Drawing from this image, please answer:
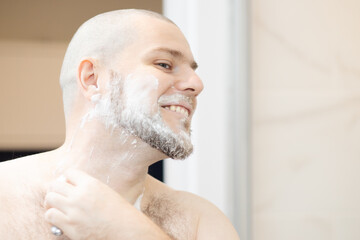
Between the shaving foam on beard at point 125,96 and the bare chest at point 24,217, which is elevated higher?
the shaving foam on beard at point 125,96

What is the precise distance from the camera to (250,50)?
1.20 metres

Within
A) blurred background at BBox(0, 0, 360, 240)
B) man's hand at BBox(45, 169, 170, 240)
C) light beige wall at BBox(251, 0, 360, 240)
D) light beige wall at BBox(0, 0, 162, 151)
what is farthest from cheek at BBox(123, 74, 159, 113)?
light beige wall at BBox(251, 0, 360, 240)

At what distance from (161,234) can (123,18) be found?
33 centimetres

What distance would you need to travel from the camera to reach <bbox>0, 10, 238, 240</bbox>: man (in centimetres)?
69

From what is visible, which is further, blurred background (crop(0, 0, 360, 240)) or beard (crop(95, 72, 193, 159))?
blurred background (crop(0, 0, 360, 240))

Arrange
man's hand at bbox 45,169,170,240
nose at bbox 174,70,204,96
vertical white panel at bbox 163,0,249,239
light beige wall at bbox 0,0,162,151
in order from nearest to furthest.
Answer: man's hand at bbox 45,169,170,240 < nose at bbox 174,70,204,96 < light beige wall at bbox 0,0,162,151 < vertical white panel at bbox 163,0,249,239

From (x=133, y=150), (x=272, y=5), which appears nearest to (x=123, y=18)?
(x=133, y=150)

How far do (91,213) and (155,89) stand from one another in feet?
0.65

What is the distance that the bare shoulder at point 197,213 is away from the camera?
2.53 ft

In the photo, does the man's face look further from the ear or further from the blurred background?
the blurred background

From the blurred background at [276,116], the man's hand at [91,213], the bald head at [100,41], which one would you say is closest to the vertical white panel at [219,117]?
the blurred background at [276,116]

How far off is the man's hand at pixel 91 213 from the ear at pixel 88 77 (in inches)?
5.3

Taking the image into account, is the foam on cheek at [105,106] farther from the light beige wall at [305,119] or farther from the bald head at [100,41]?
the light beige wall at [305,119]

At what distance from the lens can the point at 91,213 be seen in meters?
0.65
